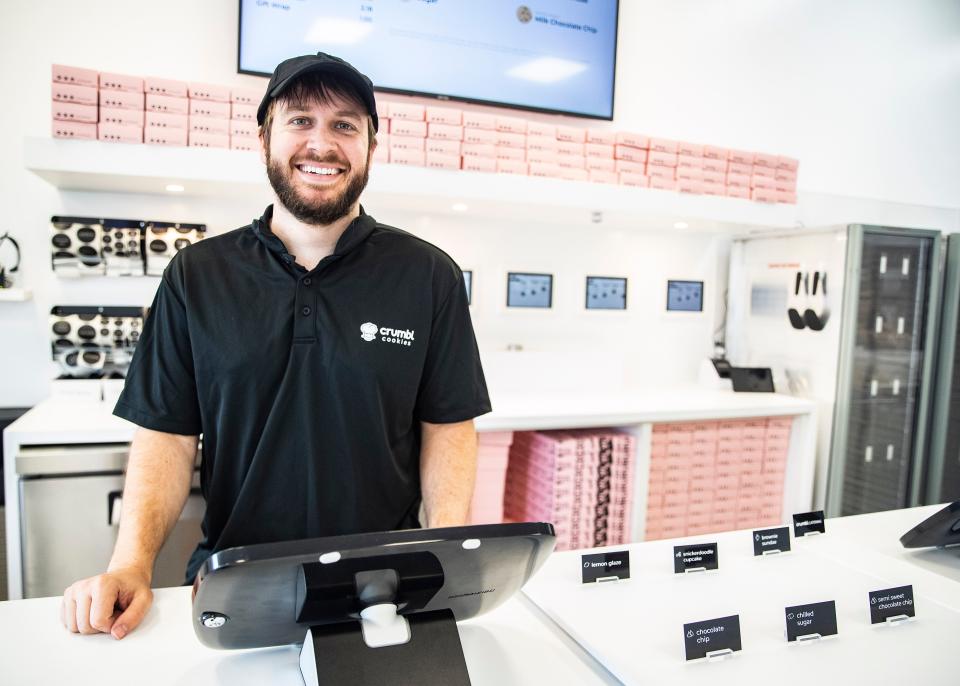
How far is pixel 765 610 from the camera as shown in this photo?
1.14 m

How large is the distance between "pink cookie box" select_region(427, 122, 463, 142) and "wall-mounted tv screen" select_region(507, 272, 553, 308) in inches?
33.5

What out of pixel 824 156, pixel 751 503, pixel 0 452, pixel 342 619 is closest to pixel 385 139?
pixel 0 452

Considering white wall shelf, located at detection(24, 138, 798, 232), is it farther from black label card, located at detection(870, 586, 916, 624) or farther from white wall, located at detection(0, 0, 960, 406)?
black label card, located at detection(870, 586, 916, 624)

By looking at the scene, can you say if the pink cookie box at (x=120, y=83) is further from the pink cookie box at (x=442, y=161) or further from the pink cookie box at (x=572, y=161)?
the pink cookie box at (x=572, y=161)

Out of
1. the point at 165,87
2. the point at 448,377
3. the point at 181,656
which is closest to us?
the point at 181,656

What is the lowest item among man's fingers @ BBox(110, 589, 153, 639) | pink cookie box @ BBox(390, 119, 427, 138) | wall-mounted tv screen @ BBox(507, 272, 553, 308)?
man's fingers @ BBox(110, 589, 153, 639)

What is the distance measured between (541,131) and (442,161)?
1.67 ft

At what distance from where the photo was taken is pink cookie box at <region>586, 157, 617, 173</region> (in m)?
2.99

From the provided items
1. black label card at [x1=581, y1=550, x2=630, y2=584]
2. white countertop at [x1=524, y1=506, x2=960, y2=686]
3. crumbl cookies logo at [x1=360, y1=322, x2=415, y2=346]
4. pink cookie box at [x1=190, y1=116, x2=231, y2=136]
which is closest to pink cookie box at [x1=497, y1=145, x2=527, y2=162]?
pink cookie box at [x1=190, y1=116, x2=231, y2=136]

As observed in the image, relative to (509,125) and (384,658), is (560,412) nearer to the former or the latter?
(509,125)

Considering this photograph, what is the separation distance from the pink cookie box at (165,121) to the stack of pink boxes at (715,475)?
7.69ft

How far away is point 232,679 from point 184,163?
6.63 feet

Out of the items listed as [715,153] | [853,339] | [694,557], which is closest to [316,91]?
[694,557]

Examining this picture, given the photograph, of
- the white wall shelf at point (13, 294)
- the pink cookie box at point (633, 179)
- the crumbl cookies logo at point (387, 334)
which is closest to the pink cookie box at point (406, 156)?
the pink cookie box at point (633, 179)
